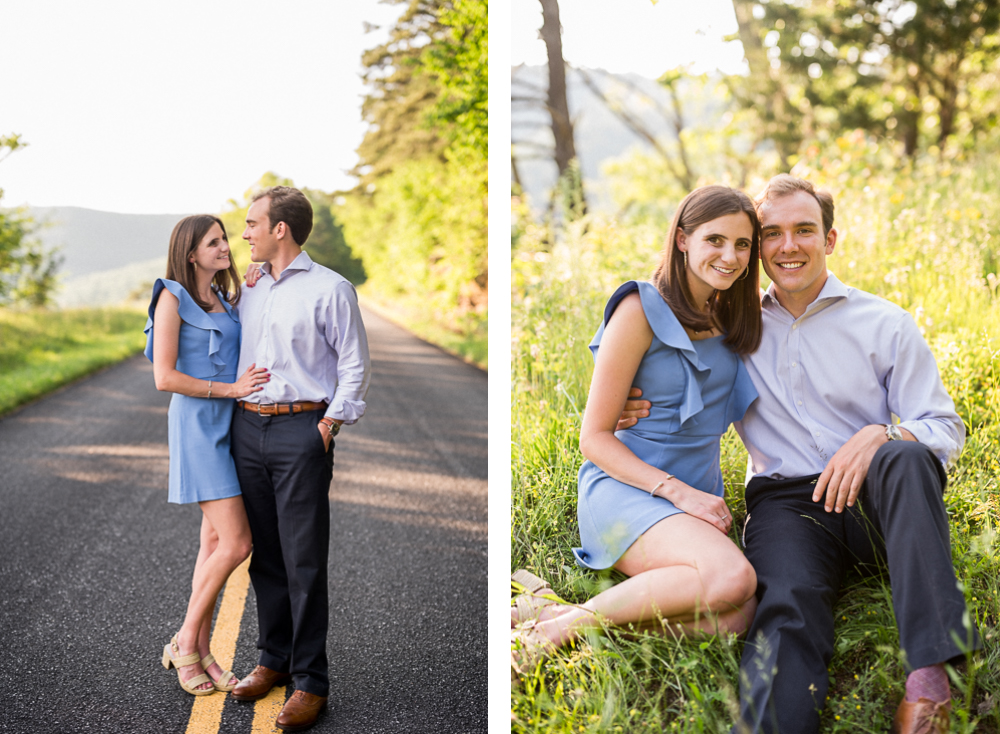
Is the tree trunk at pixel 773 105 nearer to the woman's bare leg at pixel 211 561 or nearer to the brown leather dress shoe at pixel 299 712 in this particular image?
the woman's bare leg at pixel 211 561

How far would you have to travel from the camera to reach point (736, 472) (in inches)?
111

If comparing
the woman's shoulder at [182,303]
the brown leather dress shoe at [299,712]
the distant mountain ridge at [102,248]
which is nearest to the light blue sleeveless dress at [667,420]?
the brown leather dress shoe at [299,712]

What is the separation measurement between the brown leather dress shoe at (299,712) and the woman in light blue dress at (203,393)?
0.37m

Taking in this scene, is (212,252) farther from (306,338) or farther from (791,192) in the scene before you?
(791,192)

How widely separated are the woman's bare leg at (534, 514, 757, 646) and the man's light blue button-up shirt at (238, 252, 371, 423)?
1176 millimetres

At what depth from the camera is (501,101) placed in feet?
6.83

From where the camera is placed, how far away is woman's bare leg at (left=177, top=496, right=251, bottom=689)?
2.71 meters

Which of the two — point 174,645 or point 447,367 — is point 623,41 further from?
point 447,367

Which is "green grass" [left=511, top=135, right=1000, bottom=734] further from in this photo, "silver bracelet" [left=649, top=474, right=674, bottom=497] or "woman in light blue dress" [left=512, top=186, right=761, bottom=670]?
"silver bracelet" [left=649, top=474, right=674, bottom=497]

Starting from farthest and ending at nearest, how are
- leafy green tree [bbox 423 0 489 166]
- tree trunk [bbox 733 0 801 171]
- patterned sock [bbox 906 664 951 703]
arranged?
tree trunk [bbox 733 0 801 171] → leafy green tree [bbox 423 0 489 166] → patterned sock [bbox 906 664 951 703]

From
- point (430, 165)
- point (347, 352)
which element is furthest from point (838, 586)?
point (430, 165)

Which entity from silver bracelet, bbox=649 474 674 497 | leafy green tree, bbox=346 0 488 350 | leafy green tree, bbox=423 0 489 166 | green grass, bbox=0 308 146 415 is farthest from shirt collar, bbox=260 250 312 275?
leafy green tree, bbox=423 0 489 166

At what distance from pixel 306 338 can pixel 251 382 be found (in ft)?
0.86

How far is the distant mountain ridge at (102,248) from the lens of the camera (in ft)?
17.2
